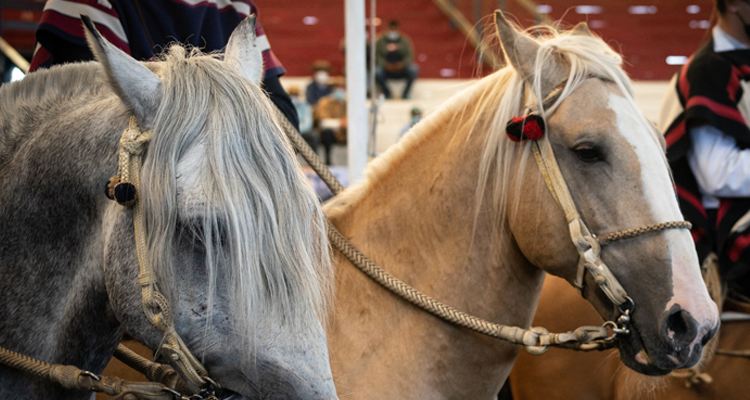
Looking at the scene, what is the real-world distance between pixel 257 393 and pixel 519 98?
100 cm

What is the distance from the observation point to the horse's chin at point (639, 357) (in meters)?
1.32

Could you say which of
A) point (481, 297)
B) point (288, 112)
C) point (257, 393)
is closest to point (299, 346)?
point (257, 393)

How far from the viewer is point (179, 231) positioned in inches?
33.5

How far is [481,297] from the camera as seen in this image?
1.52 m

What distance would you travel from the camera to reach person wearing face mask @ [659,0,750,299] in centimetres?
189

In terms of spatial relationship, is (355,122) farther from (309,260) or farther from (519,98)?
(309,260)

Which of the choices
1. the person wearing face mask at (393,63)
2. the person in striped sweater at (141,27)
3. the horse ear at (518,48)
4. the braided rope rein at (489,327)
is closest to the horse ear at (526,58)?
the horse ear at (518,48)

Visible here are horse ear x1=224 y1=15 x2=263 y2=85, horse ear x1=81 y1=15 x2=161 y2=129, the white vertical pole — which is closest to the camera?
horse ear x1=81 y1=15 x2=161 y2=129

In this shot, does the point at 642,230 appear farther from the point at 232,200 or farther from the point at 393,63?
the point at 393,63

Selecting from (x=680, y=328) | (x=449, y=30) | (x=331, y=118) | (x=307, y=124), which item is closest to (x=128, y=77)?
(x=680, y=328)

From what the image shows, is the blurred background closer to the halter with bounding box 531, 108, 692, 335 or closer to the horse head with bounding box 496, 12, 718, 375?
the horse head with bounding box 496, 12, 718, 375

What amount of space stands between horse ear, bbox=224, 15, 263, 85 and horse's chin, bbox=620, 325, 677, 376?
1047 mm

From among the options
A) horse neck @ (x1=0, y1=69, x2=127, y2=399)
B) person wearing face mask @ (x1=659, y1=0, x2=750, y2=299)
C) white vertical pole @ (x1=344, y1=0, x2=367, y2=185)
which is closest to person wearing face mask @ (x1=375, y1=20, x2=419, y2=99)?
white vertical pole @ (x1=344, y1=0, x2=367, y2=185)

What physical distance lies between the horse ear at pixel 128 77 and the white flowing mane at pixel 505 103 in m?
0.85
